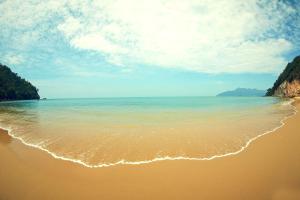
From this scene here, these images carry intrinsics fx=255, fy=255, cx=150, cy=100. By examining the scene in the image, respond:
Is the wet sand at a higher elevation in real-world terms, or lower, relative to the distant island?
lower

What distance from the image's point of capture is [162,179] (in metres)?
6.37

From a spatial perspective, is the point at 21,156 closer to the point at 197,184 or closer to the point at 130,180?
the point at 130,180

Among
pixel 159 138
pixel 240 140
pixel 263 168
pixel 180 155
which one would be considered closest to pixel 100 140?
pixel 159 138

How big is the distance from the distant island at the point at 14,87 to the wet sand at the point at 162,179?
359 ft

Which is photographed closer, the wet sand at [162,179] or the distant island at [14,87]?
the wet sand at [162,179]

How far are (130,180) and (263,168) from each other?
3.70m

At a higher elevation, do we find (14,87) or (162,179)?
(14,87)

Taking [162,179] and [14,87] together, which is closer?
[162,179]

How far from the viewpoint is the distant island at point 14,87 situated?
4154 inches

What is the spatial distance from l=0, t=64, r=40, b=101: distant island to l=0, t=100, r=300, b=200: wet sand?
359 ft

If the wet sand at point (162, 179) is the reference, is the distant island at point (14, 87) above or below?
above

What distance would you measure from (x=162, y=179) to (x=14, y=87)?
407ft

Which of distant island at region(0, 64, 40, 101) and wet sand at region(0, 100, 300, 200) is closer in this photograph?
wet sand at region(0, 100, 300, 200)

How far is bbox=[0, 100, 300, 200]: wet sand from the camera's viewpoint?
5.56 metres
